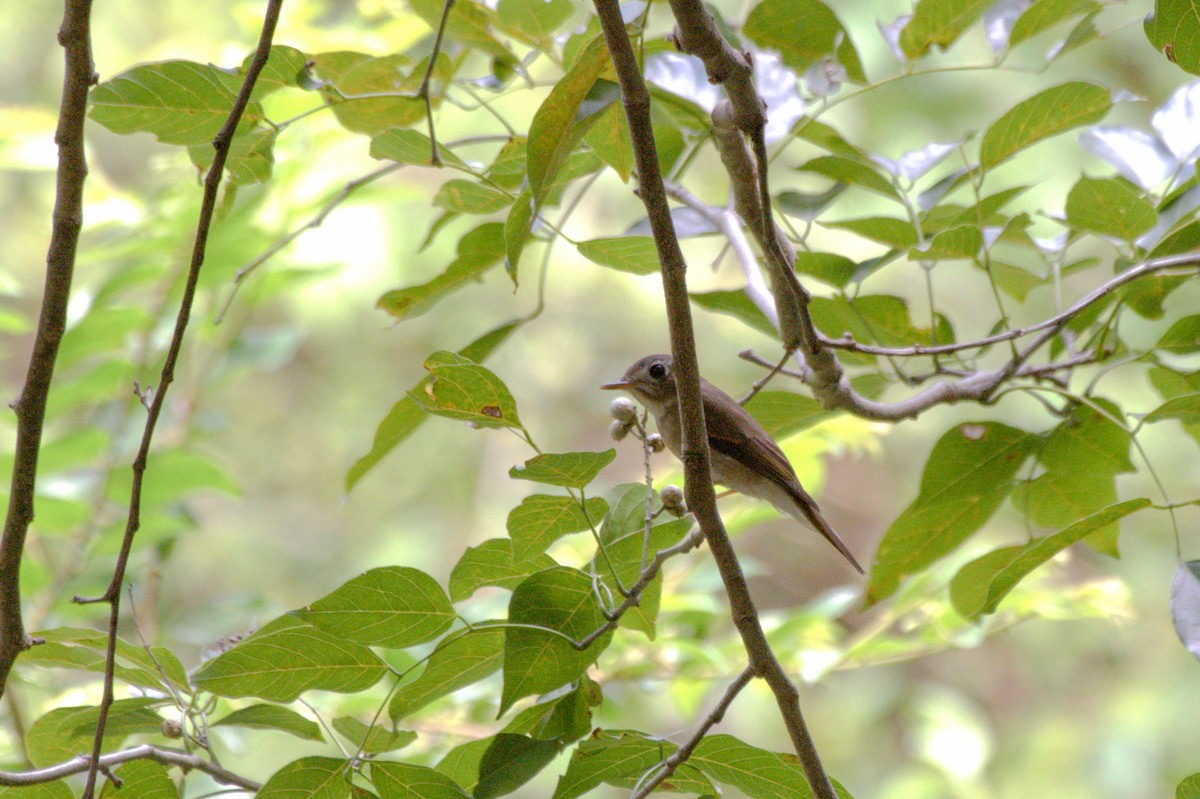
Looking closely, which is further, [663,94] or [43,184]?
[43,184]

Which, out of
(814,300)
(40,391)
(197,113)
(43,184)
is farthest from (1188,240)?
(43,184)

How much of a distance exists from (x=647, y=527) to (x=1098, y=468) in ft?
3.60

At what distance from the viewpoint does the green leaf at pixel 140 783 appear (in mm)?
1552

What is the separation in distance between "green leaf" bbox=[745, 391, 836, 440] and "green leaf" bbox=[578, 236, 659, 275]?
0.40 metres

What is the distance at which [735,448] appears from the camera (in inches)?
127

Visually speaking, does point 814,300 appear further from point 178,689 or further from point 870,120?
point 870,120

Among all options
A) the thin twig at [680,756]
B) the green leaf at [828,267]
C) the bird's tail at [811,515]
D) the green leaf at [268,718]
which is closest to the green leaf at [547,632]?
the thin twig at [680,756]

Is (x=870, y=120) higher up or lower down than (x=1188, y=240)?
higher up

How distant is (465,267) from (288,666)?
910 millimetres

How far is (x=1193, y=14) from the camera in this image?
1657mm

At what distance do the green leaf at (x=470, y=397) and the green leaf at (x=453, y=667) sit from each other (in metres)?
0.29

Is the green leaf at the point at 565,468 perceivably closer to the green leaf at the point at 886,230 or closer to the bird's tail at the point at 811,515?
the green leaf at the point at 886,230

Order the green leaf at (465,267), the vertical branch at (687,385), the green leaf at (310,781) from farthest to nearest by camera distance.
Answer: the green leaf at (465,267), the green leaf at (310,781), the vertical branch at (687,385)

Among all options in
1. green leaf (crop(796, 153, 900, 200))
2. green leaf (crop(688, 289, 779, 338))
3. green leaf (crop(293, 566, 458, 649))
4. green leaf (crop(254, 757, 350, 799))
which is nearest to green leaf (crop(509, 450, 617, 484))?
green leaf (crop(293, 566, 458, 649))
